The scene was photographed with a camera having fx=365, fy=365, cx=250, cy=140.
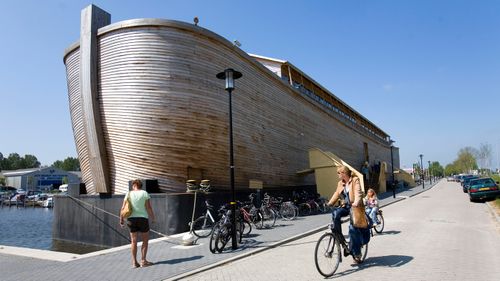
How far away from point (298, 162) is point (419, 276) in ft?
55.5

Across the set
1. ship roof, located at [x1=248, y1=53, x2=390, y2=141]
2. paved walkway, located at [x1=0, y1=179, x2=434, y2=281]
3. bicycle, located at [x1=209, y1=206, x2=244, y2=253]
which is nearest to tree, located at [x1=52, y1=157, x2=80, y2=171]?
ship roof, located at [x1=248, y1=53, x2=390, y2=141]

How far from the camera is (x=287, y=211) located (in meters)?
15.1

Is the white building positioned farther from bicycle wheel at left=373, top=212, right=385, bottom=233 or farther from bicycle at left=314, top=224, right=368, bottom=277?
bicycle at left=314, top=224, right=368, bottom=277

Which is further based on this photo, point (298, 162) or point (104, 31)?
point (298, 162)

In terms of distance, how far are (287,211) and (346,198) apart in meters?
8.96

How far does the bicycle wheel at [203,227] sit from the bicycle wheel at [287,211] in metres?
4.34

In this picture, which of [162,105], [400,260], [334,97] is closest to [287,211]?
[162,105]

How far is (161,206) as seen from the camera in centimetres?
1252

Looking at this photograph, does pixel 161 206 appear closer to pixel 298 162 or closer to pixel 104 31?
pixel 104 31

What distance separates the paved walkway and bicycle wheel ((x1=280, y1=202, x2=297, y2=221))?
185 inches

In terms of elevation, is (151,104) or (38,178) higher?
(151,104)

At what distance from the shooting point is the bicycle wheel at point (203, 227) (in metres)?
10.6

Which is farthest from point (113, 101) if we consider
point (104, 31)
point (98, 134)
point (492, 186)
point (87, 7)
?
point (492, 186)

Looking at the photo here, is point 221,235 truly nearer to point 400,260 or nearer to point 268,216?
point 400,260
